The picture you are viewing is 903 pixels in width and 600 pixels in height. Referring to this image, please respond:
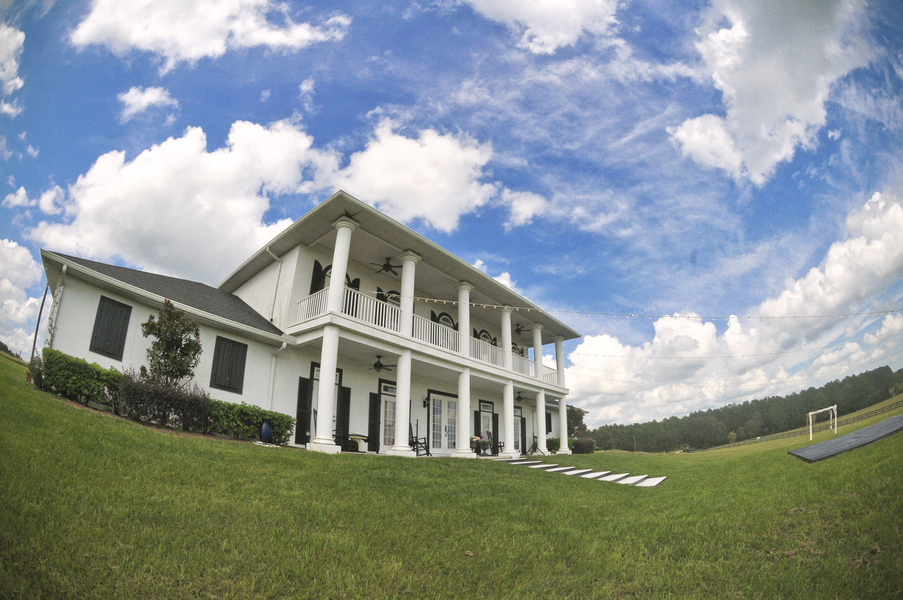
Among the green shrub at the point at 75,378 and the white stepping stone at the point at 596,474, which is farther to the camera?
the white stepping stone at the point at 596,474

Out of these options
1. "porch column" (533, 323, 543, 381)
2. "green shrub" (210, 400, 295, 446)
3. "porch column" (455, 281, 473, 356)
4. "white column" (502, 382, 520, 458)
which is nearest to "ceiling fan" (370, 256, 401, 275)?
"porch column" (455, 281, 473, 356)

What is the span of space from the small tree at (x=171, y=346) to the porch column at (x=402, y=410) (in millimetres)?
5336

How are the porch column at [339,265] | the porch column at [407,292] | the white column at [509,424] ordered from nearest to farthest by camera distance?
1. the porch column at [339,265]
2. the porch column at [407,292]
3. the white column at [509,424]

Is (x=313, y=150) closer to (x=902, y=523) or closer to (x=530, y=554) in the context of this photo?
(x=530, y=554)

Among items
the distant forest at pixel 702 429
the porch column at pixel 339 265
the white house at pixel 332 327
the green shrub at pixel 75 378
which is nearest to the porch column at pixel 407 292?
the white house at pixel 332 327

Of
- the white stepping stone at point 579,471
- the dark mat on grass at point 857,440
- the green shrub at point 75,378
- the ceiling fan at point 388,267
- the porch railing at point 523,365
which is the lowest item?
the white stepping stone at point 579,471

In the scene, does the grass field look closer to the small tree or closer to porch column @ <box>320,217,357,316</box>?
the small tree

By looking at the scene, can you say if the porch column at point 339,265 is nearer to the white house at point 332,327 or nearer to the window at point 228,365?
the white house at point 332,327

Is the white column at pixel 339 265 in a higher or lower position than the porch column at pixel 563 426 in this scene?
higher

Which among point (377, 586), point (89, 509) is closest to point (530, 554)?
point (377, 586)

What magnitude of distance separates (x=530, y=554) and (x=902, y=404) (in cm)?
492

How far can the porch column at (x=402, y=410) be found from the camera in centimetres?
1250

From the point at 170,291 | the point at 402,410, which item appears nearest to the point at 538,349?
the point at 402,410

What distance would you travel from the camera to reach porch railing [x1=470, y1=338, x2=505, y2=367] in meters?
17.2
